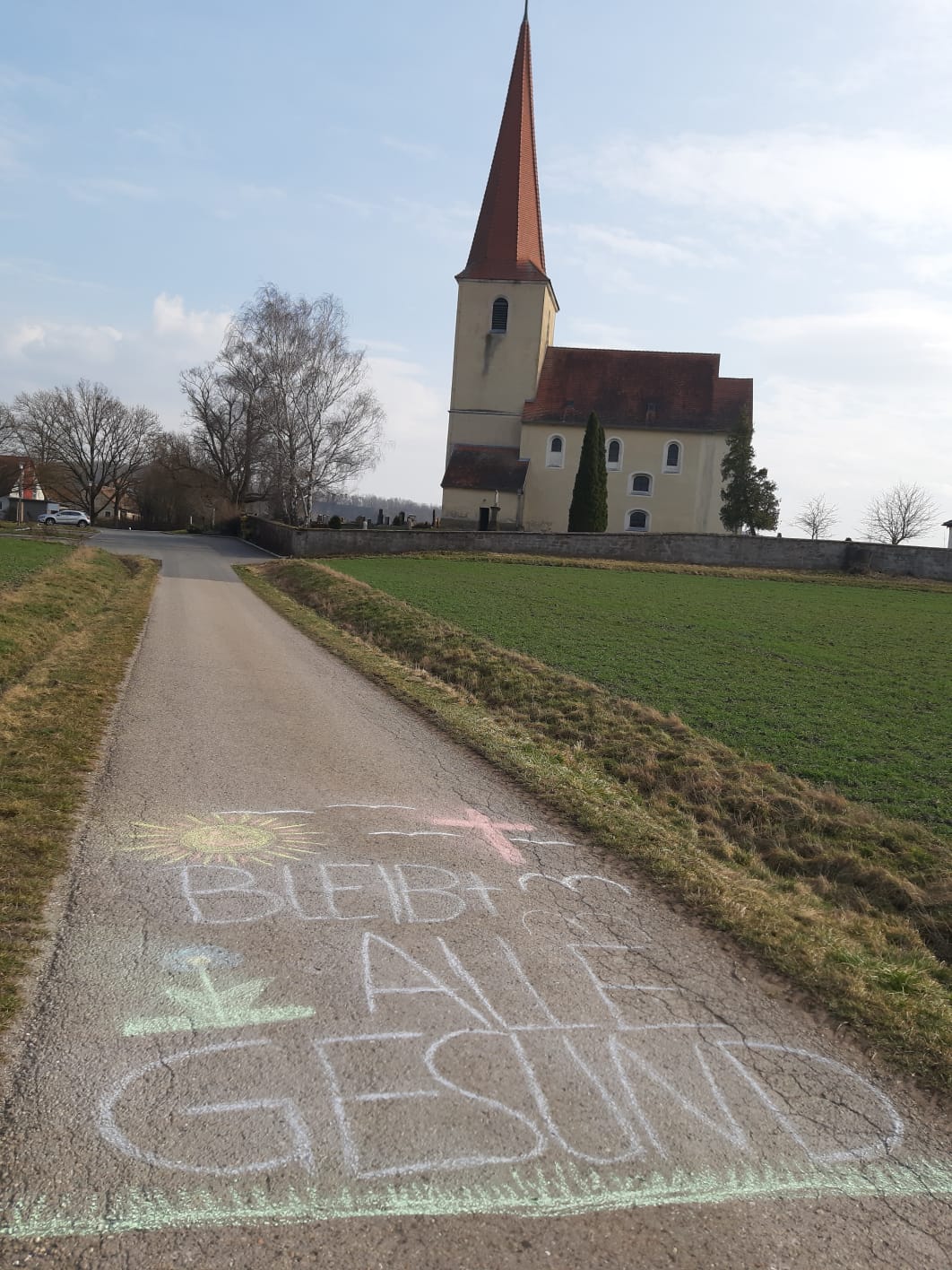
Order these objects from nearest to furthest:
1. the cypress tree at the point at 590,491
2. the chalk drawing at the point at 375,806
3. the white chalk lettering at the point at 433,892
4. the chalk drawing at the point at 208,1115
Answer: the chalk drawing at the point at 208,1115 < the white chalk lettering at the point at 433,892 < the chalk drawing at the point at 375,806 < the cypress tree at the point at 590,491

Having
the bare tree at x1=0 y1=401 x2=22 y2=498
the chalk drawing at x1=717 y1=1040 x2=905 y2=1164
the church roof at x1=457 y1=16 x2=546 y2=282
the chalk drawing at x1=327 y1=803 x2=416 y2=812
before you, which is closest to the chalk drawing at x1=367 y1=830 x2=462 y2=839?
the chalk drawing at x1=327 y1=803 x2=416 y2=812

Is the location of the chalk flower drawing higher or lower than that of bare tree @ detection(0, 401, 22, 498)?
lower

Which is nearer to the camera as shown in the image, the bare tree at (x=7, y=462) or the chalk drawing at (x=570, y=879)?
the chalk drawing at (x=570, y=879)

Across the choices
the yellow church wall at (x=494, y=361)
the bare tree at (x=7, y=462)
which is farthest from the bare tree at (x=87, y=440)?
the yellow church wall at (x=494, y=361)

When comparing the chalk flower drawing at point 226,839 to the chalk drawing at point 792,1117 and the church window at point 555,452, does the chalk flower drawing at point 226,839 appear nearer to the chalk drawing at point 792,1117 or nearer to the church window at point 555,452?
the chalk drawing at point 792,1117

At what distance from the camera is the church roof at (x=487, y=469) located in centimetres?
5450

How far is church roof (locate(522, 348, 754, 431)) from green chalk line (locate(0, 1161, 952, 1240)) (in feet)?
180

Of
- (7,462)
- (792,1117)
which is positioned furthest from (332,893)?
(7,462)

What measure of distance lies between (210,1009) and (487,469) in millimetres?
52568

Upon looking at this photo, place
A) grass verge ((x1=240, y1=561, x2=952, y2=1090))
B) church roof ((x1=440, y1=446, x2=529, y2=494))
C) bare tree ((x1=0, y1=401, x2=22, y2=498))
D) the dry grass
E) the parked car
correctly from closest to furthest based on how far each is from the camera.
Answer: grass verge ((x1=240, y1=561, x2=952, y2=1090))
the dry grass
church roof ((x1=440, y1=446, x2=529, y2=494))
the parked car
bare tree ((x1=0, y1=401, x2=22, y2=498))

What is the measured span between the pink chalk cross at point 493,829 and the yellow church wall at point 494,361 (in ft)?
168

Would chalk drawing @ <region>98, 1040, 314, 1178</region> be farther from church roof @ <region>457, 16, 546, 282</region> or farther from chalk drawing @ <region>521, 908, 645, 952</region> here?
church roof @ <region>457, 16, 546, 282</region>

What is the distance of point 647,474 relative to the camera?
56.8 m

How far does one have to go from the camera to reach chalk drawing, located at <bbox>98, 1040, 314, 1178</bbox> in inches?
123
